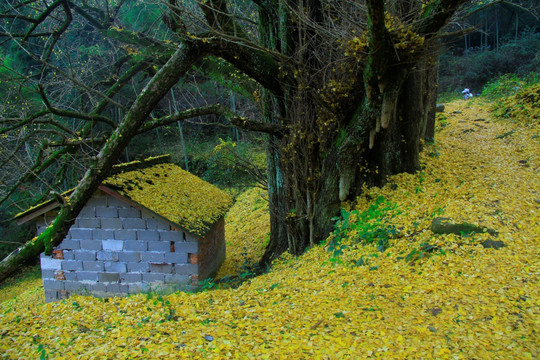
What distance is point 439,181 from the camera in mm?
6914

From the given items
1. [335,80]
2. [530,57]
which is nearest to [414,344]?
Result: [335,80]

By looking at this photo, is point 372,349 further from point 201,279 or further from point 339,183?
point 201,279

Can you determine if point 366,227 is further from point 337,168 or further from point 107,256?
point 107,256

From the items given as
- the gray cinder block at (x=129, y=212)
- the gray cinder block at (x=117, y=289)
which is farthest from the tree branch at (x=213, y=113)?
the gray cinder block at (x=117, y=289)

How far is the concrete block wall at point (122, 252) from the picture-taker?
773cm

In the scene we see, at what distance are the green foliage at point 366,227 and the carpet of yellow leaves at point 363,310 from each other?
15cm

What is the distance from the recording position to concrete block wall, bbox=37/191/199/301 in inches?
304

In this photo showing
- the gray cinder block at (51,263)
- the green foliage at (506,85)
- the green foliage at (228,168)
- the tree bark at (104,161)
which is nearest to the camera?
the tree bark at (104,161)

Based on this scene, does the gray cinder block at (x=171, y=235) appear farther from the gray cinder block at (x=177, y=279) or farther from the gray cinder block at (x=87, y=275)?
the gray cinder block at (x=87, y=275)

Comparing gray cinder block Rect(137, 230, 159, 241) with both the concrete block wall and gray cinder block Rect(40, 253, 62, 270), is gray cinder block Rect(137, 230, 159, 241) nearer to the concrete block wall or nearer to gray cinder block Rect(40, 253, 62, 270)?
the concrete block wall

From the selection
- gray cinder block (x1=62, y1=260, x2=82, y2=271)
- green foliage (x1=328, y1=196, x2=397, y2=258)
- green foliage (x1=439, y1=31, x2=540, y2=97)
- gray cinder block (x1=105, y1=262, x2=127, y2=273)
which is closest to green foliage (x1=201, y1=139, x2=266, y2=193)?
gray cinder block (x1=105, y1=262, x2=127, y2=273)

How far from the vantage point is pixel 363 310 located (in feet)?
12.6

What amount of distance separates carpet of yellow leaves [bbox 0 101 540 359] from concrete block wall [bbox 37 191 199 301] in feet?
7.10

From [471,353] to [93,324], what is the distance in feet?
13.7
